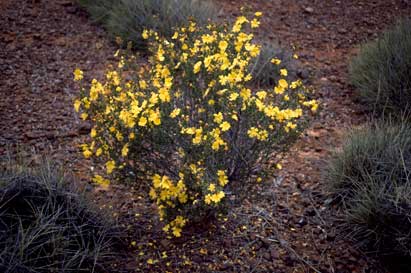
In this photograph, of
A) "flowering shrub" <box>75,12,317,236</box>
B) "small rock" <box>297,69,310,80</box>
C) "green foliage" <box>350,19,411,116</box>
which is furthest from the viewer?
"small rock" <box>297,69,310,80</box>

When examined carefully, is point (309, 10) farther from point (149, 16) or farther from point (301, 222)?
point (301, 222)

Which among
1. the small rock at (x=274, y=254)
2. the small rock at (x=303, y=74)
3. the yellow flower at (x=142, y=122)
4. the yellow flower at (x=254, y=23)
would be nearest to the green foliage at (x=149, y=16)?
the small rock at (x=303, y=74)

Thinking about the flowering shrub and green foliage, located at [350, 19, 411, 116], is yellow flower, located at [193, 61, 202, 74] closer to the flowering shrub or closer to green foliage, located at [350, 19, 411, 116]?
the flowering shrub

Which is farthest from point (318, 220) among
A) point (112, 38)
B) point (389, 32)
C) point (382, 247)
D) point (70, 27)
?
point (70, 27)

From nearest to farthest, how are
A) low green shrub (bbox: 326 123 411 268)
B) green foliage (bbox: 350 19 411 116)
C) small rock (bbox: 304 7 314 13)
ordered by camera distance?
low green shrub (bbox: 326 123 411 268), green foliage (bbox: 350 19 411 116), small rock (bbox: 304 7 314 13)

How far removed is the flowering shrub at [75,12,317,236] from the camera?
8.05 feet

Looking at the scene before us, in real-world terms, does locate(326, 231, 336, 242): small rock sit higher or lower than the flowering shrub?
lower

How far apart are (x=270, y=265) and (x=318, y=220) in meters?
0.53

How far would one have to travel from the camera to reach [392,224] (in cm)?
280

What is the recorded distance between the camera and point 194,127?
255 cm

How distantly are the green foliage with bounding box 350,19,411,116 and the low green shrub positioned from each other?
81 cm

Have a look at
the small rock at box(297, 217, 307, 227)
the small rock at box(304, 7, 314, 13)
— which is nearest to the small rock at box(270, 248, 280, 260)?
the small rock at box(297, 217, 307, 227)

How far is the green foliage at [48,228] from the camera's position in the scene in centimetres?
237

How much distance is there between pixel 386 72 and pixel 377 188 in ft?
5.97
